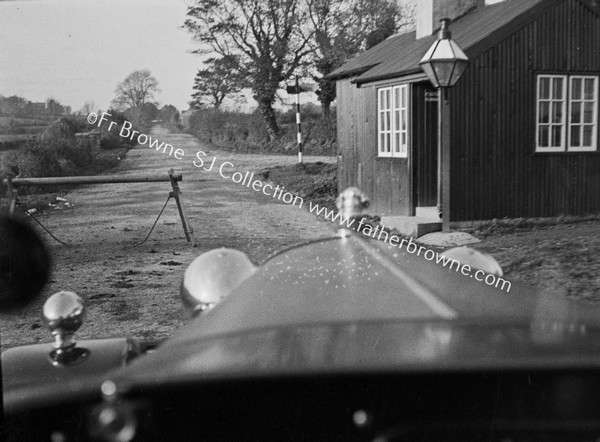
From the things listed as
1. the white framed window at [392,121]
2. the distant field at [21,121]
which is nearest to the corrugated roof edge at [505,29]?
the white framed window at [392,121]

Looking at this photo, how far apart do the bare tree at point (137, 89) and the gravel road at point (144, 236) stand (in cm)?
16

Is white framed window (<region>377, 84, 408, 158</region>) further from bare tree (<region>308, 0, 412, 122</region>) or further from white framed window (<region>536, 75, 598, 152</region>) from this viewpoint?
white framed window (<region>536, 75, 598, 152</region>)

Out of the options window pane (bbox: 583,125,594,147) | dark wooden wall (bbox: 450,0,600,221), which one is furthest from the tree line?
window pane (bbox: 583,125,594,147)

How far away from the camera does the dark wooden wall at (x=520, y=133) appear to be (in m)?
2.66

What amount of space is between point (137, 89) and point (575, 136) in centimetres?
203

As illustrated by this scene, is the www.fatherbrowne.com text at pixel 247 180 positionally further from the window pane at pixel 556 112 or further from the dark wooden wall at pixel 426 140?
the window pane at pixel 556 112

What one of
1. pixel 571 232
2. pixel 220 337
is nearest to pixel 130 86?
pixel 220 337

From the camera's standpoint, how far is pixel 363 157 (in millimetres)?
1904

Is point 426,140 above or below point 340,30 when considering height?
below

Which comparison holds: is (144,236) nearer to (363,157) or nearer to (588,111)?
(363,157)

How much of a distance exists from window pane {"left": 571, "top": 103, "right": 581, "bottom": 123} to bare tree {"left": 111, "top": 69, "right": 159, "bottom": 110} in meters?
1.80

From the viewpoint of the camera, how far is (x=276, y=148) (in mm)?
1642

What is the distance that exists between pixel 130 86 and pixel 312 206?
0.57 metres

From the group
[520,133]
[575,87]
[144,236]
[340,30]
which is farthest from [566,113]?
[144,236]
